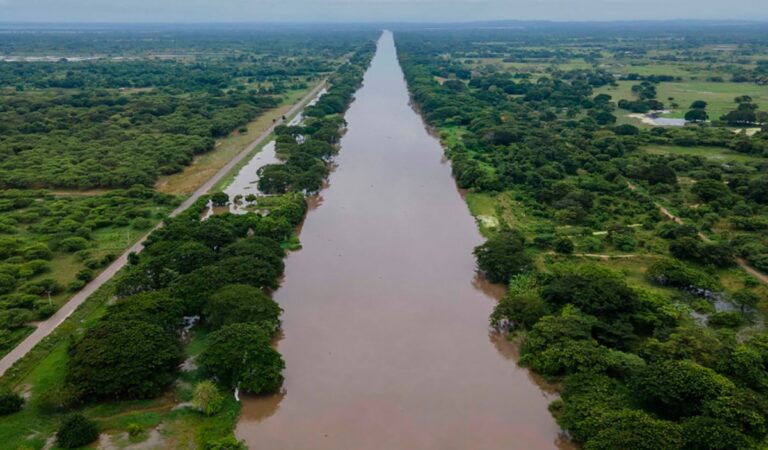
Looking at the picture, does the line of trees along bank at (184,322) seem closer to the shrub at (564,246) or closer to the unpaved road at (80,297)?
the unpaved road at (80,297)

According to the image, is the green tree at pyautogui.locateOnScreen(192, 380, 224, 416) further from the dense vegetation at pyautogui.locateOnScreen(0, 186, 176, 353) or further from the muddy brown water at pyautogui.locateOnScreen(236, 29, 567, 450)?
the dense vegetation at pyautogui.locateOnScreen(0, 186, 176, 353)

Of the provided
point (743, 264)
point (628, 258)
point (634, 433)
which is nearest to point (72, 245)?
point (634, 433)

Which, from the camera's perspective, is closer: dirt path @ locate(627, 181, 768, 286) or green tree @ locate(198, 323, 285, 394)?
green tree @ locate(198, 323, 285, 394)

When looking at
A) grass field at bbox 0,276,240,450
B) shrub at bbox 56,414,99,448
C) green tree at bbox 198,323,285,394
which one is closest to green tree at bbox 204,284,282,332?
green tree at bbox 198,323,285,394

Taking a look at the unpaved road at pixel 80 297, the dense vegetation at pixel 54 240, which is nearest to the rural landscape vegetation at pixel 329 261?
the dense vegetation at pixel 54 240

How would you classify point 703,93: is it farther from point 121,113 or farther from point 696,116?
point 121,113
